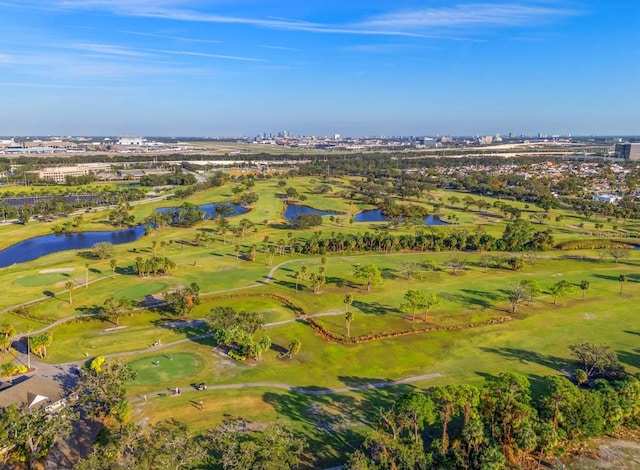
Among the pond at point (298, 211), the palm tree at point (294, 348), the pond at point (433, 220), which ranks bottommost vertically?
the palm tree at point (294, 348)

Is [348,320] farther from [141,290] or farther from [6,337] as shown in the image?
[6,337]

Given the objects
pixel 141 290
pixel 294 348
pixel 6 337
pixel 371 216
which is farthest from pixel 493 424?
pixel 371 216

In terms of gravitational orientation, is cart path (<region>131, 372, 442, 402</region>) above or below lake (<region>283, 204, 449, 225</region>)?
below

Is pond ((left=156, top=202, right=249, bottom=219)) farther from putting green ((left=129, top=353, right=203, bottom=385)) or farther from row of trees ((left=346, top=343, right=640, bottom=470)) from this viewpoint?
row of trees ((left=346, top=343, right=640, bottom=470))

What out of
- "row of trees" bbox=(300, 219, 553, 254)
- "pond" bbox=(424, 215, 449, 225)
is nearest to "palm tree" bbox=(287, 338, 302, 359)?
"row of trees" bbox=(300, 219, 553, 254)

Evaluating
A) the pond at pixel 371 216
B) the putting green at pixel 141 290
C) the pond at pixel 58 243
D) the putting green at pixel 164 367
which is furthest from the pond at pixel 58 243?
the pond at pixel 371 216

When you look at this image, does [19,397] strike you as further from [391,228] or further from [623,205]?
[623,205]

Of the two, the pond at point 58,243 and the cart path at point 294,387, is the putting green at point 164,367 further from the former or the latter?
the pond at point 58,243
